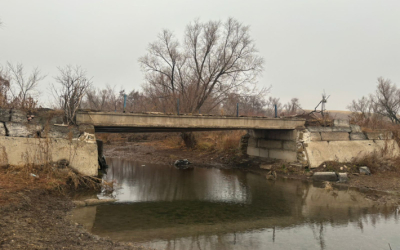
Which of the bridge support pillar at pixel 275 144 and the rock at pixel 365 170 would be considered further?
the bridge support pillar at pixel 275 144

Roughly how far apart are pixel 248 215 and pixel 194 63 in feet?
67.4

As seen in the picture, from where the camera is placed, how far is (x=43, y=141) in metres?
10.8

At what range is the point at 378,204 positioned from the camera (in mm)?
10445

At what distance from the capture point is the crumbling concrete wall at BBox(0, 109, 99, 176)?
34.6 ft

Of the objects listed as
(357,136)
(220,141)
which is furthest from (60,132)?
(357,136)

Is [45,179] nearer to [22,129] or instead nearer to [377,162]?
[22,129]

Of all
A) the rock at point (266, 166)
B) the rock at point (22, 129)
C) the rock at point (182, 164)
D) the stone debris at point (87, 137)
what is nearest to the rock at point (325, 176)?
the rock at point (266, 166)

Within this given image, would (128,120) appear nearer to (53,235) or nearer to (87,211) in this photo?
(87,211)

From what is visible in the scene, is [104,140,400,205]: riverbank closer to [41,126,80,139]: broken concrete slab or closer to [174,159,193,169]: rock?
[174,159,193,169]: rock

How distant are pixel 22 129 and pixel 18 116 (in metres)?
0.53

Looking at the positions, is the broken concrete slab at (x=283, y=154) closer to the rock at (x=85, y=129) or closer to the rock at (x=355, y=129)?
the rock at (x=355, y=129)

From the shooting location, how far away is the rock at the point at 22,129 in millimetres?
10742

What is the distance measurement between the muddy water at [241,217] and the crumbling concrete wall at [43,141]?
5.90ft

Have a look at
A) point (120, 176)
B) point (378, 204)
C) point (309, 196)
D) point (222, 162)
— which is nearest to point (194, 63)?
point (222, 162)
